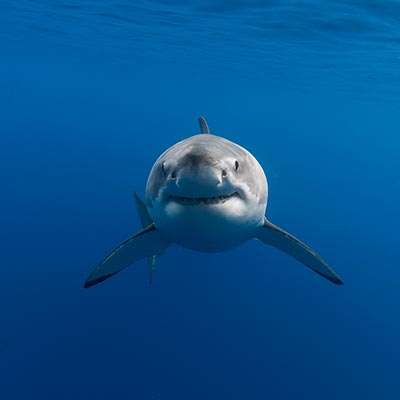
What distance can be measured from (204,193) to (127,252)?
274 centimetres

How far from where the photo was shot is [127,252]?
5.84 meters

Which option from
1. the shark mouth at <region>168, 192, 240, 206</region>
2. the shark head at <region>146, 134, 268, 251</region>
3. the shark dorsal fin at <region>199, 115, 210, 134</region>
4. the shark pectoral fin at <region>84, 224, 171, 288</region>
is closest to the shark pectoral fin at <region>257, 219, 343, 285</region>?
the shark head at <region>146, 134, 268, 251</region>

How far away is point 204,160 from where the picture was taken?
3.32 meters

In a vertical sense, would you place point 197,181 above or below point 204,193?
above

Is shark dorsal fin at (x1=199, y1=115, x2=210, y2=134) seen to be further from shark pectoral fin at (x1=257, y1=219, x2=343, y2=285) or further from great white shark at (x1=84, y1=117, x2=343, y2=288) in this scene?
great white shark at (x1=84, y1=117, x2=343, y2=288)

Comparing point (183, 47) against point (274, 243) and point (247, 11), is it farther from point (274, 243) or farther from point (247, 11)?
point (274, 243)

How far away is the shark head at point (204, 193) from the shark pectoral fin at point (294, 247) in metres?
1.19

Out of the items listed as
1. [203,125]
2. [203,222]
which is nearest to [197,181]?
[203,222]

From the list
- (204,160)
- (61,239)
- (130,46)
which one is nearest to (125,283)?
(61,239)

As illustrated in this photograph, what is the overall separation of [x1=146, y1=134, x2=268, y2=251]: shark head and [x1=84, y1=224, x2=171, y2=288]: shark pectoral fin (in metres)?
1.19

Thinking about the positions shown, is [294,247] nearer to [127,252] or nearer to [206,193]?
[127,252]

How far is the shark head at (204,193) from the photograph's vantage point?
336 centimetres

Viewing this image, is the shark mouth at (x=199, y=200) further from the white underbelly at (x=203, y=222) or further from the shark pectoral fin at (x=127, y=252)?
the shark pectoral fin at (x=127, y=252)

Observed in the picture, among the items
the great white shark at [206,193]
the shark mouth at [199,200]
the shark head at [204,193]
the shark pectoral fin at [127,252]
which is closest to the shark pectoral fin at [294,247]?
the great white shark at [206,193]
